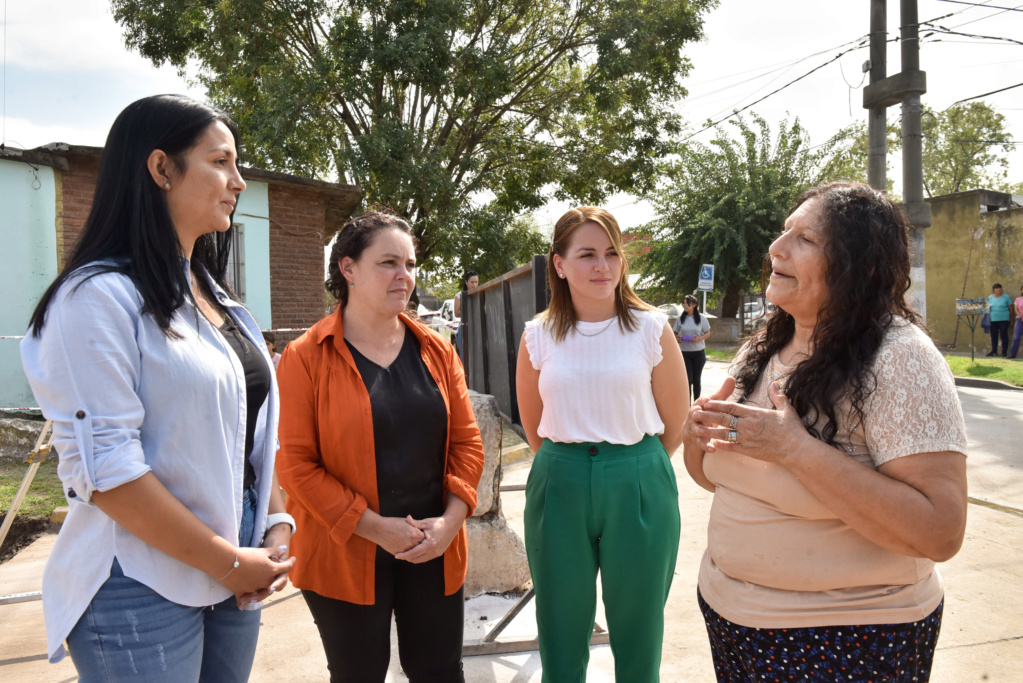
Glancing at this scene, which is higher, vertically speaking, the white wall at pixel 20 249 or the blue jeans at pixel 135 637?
the white wall at pixel 20 249

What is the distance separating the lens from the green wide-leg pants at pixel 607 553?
2.40 meters

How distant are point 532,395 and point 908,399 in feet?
4.87

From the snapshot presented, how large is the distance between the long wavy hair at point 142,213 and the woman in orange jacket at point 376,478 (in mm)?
728

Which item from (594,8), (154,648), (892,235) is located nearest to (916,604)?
(892,235)

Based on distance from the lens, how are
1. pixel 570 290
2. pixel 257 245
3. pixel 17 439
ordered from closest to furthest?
pixel 570 290
pixel 17 439
pixel 257 245

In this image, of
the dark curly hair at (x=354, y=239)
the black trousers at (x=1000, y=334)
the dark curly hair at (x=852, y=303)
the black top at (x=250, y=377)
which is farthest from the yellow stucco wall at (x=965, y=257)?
the black top at (x=250, y=377)

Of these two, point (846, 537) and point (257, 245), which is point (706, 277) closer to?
point (257, 245)

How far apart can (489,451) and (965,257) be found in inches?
820

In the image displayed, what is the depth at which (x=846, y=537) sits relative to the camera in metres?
1.60

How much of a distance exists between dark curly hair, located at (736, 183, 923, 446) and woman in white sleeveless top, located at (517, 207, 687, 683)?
2.99 feet

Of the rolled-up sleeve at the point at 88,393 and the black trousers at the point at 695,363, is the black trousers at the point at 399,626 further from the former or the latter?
the black trousers at the point at 695,363

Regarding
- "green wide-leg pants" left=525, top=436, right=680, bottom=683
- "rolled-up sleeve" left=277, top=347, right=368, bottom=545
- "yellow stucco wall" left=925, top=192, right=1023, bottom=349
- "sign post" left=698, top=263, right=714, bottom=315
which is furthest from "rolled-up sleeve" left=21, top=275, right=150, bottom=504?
"yellow stucco wall" left=925, top=192, right=1023, bottom=349

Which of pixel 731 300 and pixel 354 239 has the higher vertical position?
pixel 731 300

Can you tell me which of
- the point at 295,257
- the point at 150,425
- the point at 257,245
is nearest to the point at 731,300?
the point at 295,257
